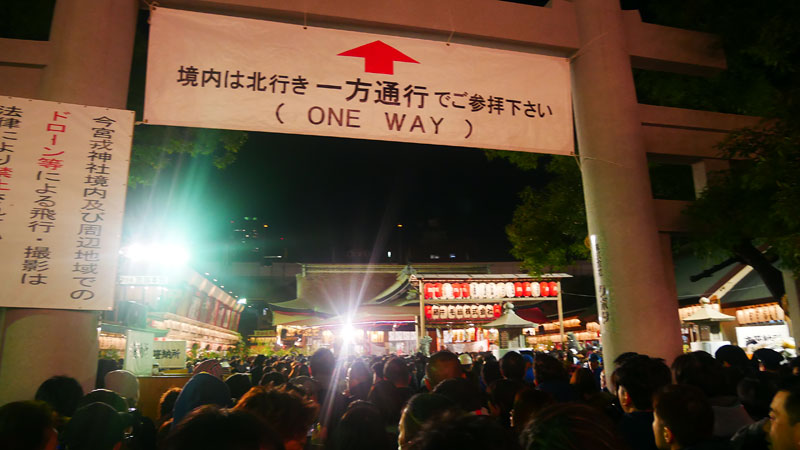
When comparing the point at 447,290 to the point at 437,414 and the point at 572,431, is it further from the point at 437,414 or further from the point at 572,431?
the point at 572,431

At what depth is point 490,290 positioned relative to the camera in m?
22.8

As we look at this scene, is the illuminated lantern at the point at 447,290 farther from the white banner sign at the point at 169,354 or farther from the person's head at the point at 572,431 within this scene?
the person's head at the point at 572,431

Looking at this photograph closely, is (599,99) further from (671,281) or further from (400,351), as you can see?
(400,351)

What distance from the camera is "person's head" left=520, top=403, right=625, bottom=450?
66.8 inches

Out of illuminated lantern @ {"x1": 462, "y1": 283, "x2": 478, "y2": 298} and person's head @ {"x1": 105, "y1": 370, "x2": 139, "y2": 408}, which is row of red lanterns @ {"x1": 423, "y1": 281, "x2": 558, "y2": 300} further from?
person's head @ {"x1": 105, "y1": 370, "x2": 139, "y2": 408}

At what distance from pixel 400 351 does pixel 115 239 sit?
20049mm

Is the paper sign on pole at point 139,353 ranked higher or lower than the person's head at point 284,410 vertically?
higher

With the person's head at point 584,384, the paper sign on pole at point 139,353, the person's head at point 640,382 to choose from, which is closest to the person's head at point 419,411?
the person's head at point 640,382

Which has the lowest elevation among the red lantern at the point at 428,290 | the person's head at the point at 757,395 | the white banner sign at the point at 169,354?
the person's head at the point at 757,395

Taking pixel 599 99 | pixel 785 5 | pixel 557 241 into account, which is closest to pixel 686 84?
pixel 785 5

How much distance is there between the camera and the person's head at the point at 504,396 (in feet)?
15.8

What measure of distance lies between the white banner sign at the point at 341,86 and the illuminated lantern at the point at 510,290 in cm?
1722

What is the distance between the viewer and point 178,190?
12.1m

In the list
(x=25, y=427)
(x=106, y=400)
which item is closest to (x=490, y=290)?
(x=106, y=400)
